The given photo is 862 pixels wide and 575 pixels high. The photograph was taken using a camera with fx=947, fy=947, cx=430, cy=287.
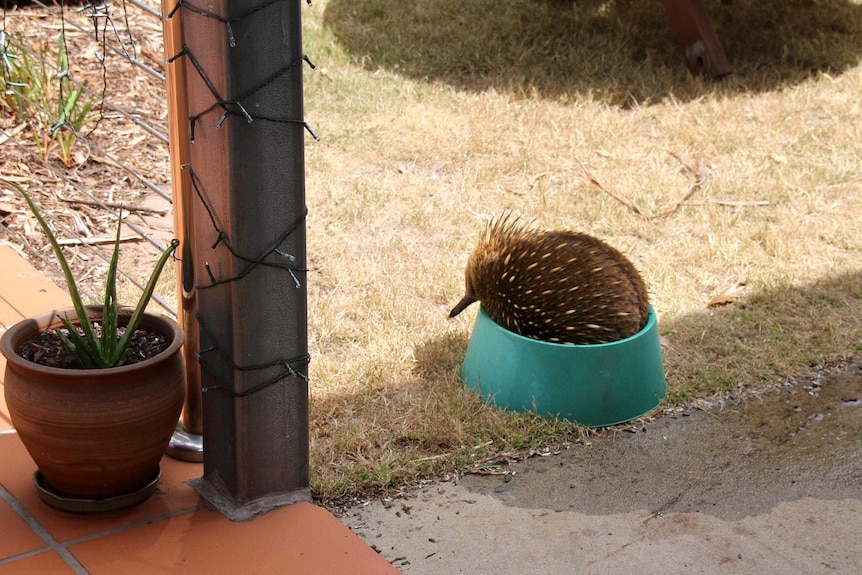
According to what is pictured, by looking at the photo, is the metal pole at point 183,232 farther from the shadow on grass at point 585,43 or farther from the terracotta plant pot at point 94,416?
the shadow on grass at point 585,43

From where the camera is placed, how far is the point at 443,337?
335cm

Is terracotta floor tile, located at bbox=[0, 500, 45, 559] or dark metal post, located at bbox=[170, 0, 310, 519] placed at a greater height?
dark metal post, located at bbox=[170, 0, 310, 519]

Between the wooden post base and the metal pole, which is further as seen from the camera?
the wooden post base

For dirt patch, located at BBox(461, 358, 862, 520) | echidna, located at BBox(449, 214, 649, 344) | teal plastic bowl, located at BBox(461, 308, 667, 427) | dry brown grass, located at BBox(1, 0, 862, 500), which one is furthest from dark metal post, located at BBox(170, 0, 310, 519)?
echidna, located at BBox(449, 214, 649, 344)

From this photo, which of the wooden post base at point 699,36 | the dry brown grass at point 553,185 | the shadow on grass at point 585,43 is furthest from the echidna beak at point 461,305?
the wooden post base at point 699,36

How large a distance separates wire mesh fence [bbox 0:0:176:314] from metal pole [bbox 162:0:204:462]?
3.35ft

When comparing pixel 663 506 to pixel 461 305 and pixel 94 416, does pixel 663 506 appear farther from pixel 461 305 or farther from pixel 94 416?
pixel 94 416

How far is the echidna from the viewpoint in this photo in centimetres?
289

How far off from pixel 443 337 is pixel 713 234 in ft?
5.14

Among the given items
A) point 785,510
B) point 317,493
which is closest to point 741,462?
point 785,510

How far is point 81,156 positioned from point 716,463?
3.05 meters

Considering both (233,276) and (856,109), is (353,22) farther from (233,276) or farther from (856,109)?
(233,276)

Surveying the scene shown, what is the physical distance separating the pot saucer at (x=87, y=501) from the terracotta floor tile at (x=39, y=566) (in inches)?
5.7

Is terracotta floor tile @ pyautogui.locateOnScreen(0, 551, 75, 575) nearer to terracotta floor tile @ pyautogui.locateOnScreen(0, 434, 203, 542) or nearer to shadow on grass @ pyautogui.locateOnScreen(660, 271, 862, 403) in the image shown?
terracotta floor tile @ pyautogui.locateOnScreen(0, 434, 203, 542)
